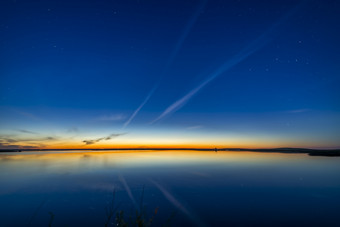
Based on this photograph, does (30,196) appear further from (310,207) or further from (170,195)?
(310,207)

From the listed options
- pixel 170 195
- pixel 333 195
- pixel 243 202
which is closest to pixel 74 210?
pixel 170 195

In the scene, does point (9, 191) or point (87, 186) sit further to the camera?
point (87, 186)

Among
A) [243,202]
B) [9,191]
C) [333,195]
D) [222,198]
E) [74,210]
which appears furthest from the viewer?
[9,191]

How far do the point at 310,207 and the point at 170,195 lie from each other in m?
11.1

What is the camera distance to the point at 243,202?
50.8 ft

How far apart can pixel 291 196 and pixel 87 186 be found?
20.6 metres

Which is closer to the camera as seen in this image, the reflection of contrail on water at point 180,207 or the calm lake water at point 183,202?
the reflection of contrail on water at point 180,207

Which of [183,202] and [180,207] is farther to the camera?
[183,202]

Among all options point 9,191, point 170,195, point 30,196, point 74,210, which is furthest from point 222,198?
point 9,191

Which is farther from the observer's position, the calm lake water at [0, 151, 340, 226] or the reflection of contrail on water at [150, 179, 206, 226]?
the calm lake water at [0, 151, 340, 226]

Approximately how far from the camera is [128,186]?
68.5 ft

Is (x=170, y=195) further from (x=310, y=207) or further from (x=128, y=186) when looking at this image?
(x=310, y=207)

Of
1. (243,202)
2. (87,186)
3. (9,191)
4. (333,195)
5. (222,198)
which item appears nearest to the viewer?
(243,202)

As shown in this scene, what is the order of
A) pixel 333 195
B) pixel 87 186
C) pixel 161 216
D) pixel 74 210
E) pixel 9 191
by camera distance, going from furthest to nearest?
pixel 87 186 → pixel 9 191 → pixel 333 195 → pixel 74 210 → pixel 161 216
